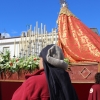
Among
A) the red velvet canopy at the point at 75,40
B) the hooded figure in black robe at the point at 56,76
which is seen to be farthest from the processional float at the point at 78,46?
the hooded figure in black robe at the point at 56,76

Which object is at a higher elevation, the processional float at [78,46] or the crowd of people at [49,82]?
the processional float at [78,46]

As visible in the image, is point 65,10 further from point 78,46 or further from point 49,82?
point 49,82

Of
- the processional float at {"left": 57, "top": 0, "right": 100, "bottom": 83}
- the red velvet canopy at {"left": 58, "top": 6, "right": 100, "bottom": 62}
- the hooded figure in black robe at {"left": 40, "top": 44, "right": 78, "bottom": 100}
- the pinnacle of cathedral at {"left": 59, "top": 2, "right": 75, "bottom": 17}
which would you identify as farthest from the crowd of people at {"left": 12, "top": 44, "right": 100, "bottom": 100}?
the pinnacle of cathedral at {"left": 59, "top": 2, "right": 75, "bottom": 17}

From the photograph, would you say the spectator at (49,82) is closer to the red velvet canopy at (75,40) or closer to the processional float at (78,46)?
the processional float at (78,46)

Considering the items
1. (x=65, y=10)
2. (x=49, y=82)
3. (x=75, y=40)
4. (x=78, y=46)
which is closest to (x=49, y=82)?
(x=49, y=82)

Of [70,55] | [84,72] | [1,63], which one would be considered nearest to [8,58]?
[1,63]

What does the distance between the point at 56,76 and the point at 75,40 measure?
302cm

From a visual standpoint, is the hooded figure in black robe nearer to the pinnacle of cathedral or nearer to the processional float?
the processional float

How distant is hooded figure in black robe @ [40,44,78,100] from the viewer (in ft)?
5.32

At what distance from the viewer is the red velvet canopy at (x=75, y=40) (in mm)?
4262

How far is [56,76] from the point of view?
5.44 feet

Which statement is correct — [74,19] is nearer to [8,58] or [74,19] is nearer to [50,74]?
[8,58]

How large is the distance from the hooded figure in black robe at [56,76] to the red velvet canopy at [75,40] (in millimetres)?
2323

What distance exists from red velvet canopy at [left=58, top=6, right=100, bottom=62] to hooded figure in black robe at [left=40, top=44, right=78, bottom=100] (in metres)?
2.32
